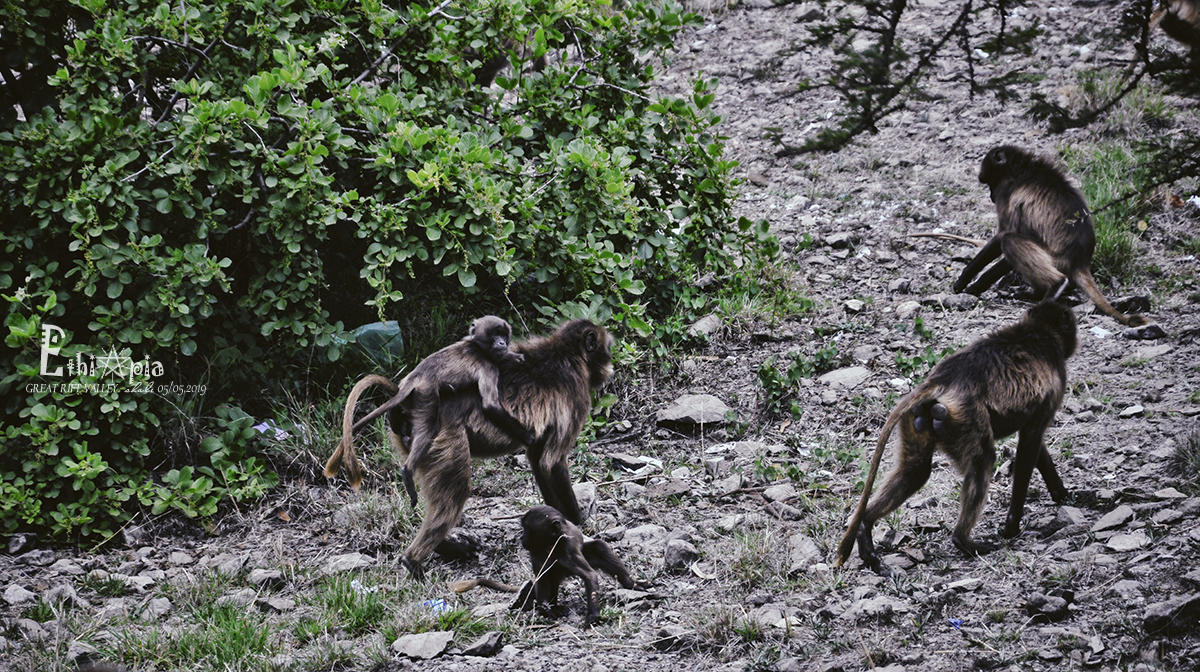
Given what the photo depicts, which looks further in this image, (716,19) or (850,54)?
(716,19)

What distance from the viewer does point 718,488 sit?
5.75 m

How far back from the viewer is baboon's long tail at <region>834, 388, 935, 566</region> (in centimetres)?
437

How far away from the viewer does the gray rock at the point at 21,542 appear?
521cm

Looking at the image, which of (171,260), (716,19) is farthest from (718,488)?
(716,19)

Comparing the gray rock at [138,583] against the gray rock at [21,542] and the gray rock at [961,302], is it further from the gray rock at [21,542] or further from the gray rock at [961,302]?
the gray rock at [961,302]

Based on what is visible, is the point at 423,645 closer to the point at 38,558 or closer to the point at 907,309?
the point at 38,558

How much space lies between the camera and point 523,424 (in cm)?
505

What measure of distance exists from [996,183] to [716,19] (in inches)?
277

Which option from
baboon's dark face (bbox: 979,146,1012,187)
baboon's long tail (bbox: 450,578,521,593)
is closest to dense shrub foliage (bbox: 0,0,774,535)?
baboon's long tail (bbox: 450,578,521,593)

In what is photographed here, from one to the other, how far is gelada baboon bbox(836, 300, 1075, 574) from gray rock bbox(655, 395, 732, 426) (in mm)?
1987

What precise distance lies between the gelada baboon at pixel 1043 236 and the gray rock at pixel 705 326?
2084 millimetres

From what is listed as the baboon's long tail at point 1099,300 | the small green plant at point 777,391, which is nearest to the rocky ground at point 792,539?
the small green plant at point 777,391

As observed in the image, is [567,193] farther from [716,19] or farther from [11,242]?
[716,19]

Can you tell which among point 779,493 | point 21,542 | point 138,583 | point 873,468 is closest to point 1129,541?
point 873,468
